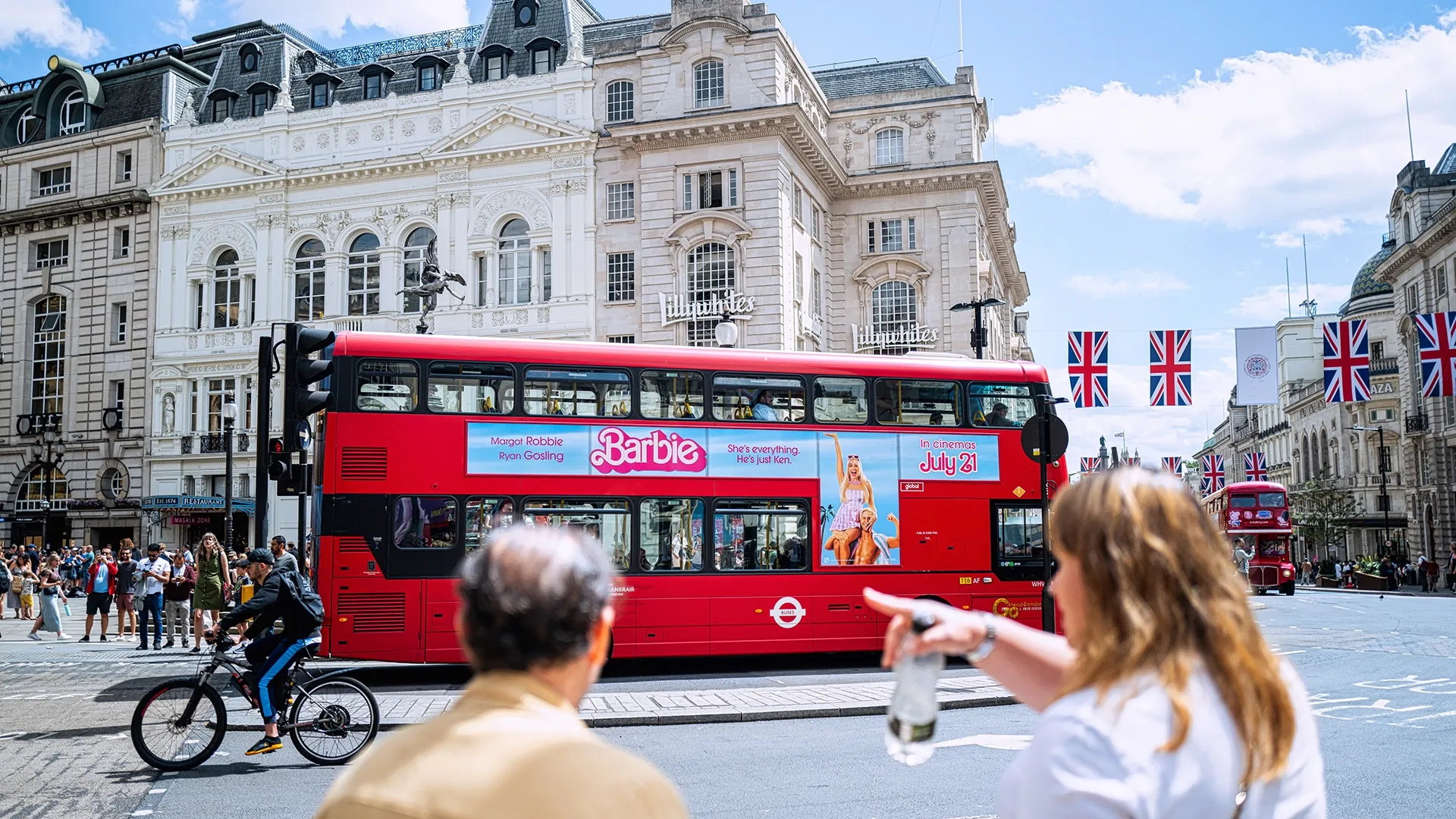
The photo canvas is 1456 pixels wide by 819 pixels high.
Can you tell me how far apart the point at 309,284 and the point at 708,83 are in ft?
54.5

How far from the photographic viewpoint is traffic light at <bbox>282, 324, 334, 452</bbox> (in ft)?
43.0

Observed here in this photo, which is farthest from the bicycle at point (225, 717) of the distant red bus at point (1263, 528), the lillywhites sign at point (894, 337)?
the distant red bus at point (1263, 528)

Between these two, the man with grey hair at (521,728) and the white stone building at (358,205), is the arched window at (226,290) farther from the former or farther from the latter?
the man with grey hair at (521,728)

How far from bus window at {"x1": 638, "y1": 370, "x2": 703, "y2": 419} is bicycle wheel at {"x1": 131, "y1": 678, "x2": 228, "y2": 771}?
7.08m

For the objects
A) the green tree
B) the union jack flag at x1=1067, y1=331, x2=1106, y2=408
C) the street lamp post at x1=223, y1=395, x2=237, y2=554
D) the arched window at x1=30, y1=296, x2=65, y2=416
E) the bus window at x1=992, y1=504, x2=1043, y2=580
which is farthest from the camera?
the green tree

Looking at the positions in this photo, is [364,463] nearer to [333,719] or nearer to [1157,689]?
[333,719]

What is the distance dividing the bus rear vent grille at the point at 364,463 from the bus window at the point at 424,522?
41 cm

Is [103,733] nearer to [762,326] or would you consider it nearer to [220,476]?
[762,326]

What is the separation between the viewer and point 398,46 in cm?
4844

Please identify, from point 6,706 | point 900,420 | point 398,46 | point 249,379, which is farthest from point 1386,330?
point 6,706

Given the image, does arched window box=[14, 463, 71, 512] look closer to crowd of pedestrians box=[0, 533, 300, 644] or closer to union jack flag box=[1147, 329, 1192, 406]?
crowd of pedestrians box=[0, 533, 300, 644]

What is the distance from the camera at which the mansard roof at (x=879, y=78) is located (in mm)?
48025

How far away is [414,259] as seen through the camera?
4262cm

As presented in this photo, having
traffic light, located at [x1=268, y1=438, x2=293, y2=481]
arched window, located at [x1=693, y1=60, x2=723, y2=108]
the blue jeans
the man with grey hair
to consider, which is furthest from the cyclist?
arched window, located at [x1=693, y1=60, x2=723, y2=108]
